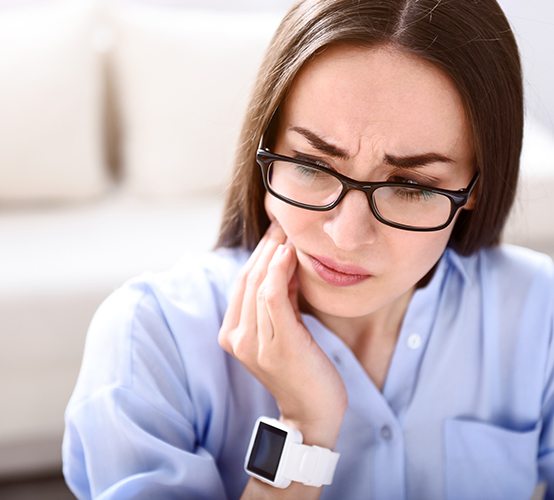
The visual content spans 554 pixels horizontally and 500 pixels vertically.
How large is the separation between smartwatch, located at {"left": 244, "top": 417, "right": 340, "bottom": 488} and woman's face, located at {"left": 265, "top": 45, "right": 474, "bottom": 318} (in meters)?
0.18

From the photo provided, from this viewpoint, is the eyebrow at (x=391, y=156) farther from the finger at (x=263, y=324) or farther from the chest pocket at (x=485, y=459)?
the chest pocket at (x=485, y=459)

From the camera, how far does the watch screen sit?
1.19 m

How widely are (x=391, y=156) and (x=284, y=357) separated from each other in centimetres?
33

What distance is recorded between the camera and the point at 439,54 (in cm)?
108

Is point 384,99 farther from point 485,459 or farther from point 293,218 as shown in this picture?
point 485,459

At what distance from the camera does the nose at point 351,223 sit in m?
1.11

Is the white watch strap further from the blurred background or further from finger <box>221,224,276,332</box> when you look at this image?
the blurred background

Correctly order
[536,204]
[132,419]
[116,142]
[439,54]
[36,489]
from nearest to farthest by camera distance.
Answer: [439,54] < [132,419] < [36,489] < [536,204] < [116,142]

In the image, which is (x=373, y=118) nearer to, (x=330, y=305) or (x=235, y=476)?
(x=330, y=305)

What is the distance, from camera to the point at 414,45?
108 centimetres

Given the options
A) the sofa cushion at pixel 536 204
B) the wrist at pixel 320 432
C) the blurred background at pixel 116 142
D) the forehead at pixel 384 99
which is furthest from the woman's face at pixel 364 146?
the sofa cushion at pixel 536 204

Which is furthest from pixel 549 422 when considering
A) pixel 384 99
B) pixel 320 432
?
pixel 384 99

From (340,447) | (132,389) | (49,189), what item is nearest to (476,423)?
(340,447)

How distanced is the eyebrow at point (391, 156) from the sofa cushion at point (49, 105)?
131cm
